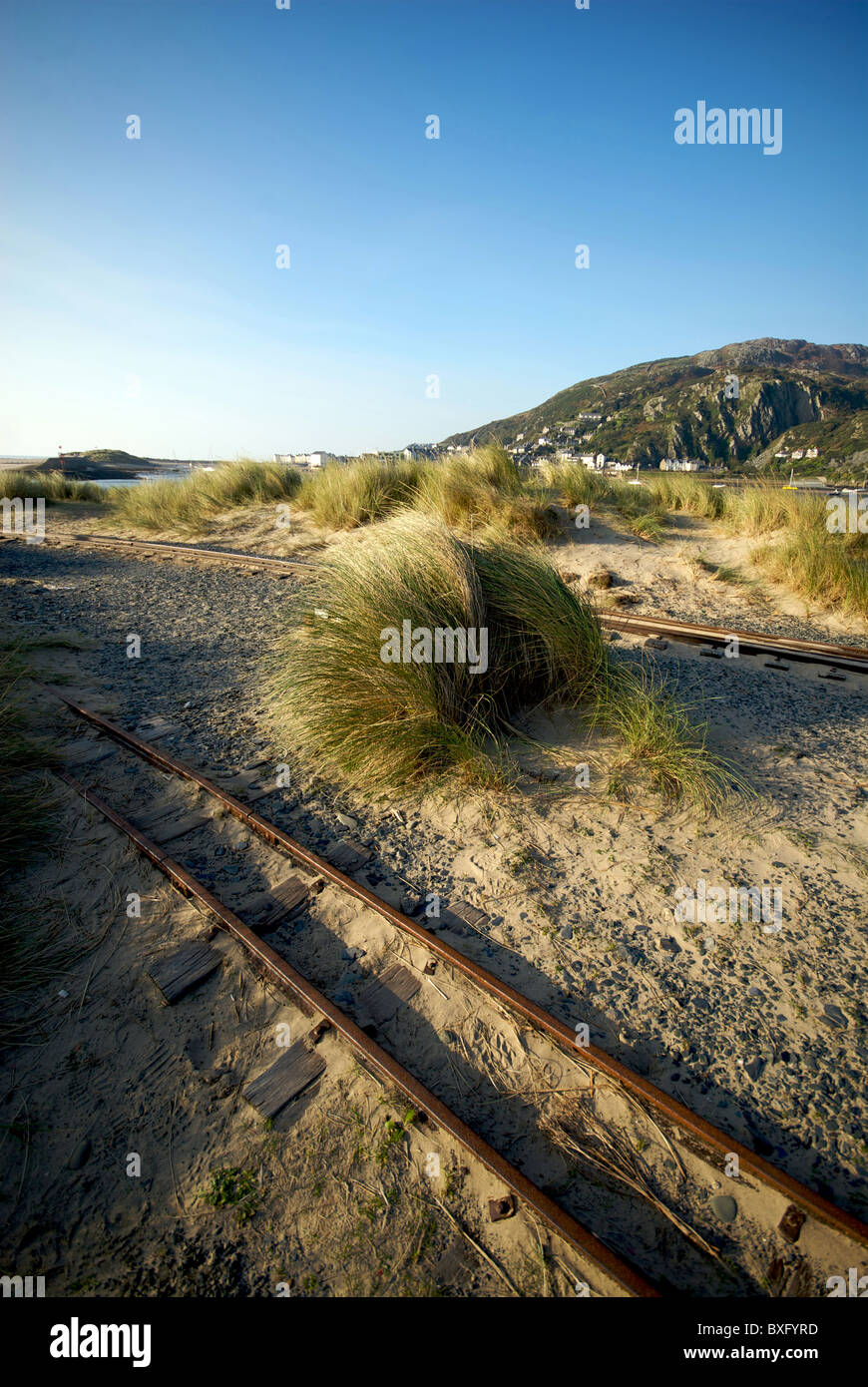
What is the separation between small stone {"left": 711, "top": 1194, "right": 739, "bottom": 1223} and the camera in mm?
1709

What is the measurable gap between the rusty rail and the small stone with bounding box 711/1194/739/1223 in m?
0.35

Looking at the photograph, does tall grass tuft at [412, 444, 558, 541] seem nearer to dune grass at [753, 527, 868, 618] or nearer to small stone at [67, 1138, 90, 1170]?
dune grass at [753, 527, 868, 618]

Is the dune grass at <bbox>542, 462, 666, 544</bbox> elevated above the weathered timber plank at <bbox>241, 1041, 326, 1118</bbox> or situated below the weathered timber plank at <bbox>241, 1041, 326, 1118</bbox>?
above

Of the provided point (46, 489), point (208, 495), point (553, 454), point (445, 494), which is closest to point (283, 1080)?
point (445, 494)

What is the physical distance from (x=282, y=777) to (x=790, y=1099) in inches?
127

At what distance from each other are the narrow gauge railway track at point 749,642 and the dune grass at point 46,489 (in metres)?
21.3

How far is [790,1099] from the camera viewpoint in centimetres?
204

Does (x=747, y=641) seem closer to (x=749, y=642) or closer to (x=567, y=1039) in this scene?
(x=749, y=642)

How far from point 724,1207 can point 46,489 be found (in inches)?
1021

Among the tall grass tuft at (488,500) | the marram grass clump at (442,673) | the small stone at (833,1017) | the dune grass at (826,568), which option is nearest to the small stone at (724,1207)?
the small stone at (833,1017)

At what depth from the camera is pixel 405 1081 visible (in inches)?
79.6

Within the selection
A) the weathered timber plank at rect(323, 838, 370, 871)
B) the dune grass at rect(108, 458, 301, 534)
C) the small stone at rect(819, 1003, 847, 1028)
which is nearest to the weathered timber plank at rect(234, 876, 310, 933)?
the weathered timber plank at rect(323, 838, 370, 871)
